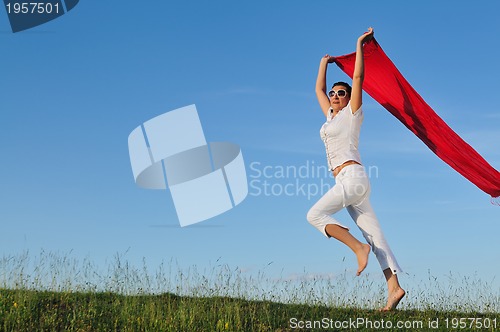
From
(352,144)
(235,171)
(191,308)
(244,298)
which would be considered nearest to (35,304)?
(191,308)

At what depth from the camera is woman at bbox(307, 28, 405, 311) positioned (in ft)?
30.6

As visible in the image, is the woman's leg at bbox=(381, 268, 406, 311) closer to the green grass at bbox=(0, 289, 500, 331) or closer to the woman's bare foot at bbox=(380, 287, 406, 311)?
the woman's bare foot at bbox=(380, 287, 406, 311)

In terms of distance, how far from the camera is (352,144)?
9.59m

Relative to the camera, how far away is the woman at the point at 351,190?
934cm

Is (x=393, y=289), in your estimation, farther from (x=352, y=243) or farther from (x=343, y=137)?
(x=343, y=137)

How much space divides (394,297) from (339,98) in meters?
3.17

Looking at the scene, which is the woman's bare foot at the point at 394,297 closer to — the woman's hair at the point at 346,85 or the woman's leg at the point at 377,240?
the woman's leg at the point at 377,240

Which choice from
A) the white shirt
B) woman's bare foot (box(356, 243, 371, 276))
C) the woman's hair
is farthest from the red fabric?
woman's bare foot (box(356, 243, 371, 276))

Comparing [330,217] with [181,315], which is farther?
[181,315]

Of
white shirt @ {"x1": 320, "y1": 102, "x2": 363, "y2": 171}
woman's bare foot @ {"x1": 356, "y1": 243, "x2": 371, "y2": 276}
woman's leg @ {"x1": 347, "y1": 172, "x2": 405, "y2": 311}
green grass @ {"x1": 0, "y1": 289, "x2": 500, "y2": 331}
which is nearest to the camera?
woman's bare foot @ {"x1": 356, "y1": 243, "x2": 371, "y2": 276}

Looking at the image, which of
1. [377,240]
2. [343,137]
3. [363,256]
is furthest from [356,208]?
[343,137]

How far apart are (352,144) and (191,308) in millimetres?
3540

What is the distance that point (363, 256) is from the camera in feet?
29.9

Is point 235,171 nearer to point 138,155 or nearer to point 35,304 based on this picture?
point 138,155
